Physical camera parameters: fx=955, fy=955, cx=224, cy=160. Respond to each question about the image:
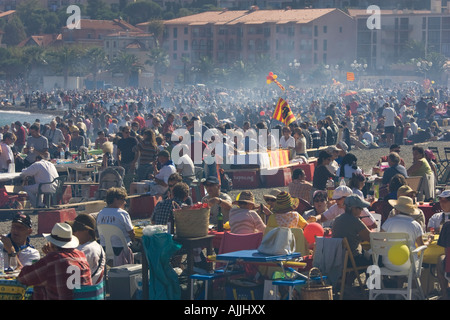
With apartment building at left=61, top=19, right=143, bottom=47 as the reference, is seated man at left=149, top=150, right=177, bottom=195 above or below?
below

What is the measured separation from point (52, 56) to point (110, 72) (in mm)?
10474

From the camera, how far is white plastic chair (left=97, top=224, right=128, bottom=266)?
32.1 feet

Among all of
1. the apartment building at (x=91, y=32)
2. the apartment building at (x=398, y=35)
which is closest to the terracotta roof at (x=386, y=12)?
the apartment building at (x=398, y=35)

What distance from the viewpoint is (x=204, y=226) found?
31.5 ft

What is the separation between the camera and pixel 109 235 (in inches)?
387

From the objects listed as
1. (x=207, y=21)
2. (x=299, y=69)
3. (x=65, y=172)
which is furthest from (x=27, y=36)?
(x=65, y=172)

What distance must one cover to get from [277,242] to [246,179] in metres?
10.3

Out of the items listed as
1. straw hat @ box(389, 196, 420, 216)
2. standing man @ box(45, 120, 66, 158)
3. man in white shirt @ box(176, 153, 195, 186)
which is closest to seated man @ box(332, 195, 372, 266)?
straw hat @ box(389, 196, 420, 216)

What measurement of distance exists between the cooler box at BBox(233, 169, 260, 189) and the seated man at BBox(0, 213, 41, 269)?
10.3 metres

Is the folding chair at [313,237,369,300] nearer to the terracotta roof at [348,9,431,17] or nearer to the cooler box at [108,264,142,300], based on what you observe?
the cooler box at [108,264,142,300]

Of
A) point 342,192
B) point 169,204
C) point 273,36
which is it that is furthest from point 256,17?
point 169,204

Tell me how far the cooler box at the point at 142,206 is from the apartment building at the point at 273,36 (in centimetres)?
9954

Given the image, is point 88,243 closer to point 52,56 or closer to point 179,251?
point 179,251

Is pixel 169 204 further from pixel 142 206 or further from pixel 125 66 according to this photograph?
pixel 125 66
